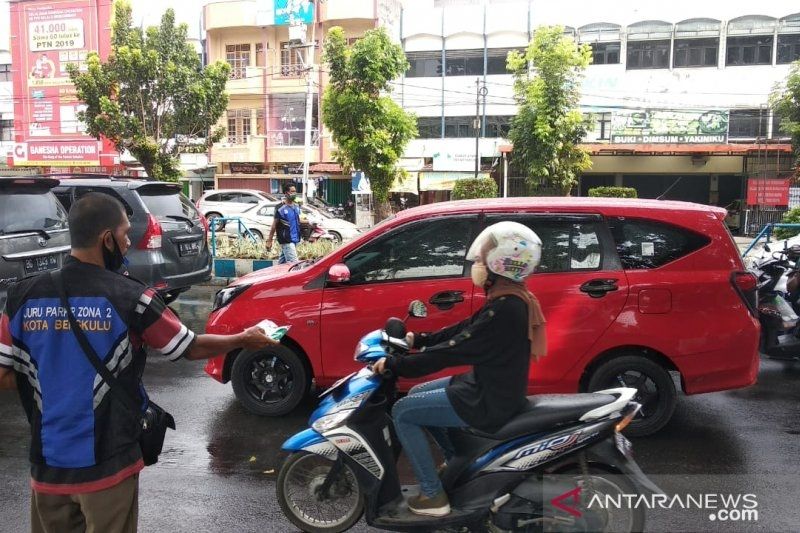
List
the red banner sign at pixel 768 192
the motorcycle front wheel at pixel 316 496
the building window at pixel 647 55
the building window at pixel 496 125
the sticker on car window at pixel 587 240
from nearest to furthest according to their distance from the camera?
the motorcycle front wheel at pixel 316 496
the sticker on car window at pixel 587 240
the red banner sign at pixel 768 192
the building window at pixel 647 55
the building window at pixel 496 125

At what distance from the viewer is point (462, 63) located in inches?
1193

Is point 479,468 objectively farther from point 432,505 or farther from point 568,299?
point 568,299

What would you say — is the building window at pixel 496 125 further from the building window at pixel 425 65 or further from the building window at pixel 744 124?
the building window at pixel 744 124

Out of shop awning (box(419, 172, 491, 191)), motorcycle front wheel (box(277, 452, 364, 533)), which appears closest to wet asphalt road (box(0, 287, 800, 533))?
motorcycle front wheel (box(277, 452, 364, 533))

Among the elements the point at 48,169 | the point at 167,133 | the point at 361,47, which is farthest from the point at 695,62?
the point at 48,169

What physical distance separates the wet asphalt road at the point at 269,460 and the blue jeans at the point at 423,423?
0.67 m

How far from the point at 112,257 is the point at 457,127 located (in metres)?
28.7

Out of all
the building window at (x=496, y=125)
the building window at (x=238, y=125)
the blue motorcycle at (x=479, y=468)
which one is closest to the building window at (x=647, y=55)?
the building window at (x=496, y=125)

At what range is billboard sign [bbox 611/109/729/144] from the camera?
26.1m

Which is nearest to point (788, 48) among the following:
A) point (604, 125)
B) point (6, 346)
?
point (604, 125)

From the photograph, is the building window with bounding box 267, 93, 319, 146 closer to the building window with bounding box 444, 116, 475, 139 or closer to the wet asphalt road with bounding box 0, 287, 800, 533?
the building window with bounding box 444, 116, 475, 139

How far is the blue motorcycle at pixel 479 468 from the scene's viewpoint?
288 cm

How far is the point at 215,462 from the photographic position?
4.44m

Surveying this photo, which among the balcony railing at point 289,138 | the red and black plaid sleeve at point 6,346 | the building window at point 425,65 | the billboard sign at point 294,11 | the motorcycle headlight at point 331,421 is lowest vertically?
the motorcycle headlight at point 331,421
